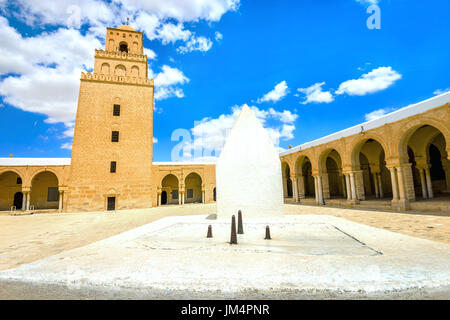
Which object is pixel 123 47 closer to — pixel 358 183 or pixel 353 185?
pixel 353 185

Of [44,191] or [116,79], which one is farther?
[44,191]

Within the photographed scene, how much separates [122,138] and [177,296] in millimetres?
19932

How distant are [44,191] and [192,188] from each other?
15.4 m

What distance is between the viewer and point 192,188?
26344 mm

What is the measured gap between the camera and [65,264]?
3594 millimetres

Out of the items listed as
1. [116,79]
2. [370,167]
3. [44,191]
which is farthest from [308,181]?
[44,191]

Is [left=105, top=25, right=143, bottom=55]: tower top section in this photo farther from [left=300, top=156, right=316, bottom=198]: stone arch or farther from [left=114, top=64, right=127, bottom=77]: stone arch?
[left=300, top=156, right=316, bottom=198]: stone arch

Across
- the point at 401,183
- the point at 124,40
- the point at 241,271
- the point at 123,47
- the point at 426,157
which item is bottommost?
the point at 241,271

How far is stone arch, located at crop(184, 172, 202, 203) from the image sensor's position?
1024 inches

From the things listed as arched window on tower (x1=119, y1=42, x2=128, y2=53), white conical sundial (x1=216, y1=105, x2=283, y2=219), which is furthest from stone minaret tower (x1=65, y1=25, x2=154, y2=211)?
white conical sundial (x1=216, y1=105, x2=283, y2=219)

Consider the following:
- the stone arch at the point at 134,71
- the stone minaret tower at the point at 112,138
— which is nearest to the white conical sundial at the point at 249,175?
the stone minaret tower at the point at 112,138

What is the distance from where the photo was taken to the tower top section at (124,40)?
22.4m
